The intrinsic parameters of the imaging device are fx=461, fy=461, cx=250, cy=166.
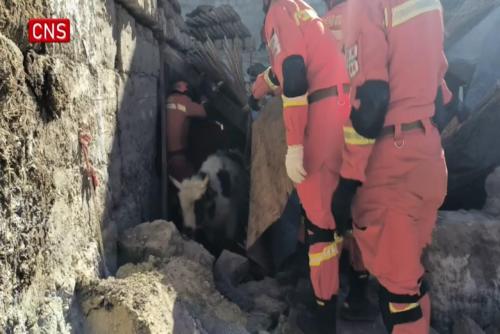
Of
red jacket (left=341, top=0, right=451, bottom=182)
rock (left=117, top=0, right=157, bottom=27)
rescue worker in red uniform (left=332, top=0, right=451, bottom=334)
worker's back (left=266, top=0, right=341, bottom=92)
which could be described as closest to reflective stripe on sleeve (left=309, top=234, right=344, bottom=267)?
rescue worker in red uniform (left=332, top=0, right=451, bottom=334)

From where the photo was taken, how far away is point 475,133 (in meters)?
3.30

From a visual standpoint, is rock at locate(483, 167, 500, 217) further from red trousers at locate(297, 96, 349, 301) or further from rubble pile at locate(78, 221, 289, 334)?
rubble pile at locate(78, 221, 289, 334)

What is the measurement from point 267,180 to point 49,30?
2.02 m

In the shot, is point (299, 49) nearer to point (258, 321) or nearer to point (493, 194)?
point (258, 321)

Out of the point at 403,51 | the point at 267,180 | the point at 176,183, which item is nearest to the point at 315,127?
the point at 403,51

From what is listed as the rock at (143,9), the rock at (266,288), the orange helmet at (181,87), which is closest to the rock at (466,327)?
the rock at (266,288)

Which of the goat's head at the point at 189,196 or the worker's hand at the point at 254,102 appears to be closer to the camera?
the worker's hand at the point at 254,102

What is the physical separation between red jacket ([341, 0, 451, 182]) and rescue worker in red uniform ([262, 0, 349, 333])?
383 mm

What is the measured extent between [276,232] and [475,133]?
1591mm

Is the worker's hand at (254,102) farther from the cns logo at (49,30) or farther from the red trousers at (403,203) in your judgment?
the cns logo at (49,30)

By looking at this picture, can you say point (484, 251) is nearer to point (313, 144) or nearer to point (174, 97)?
point (313, 144)

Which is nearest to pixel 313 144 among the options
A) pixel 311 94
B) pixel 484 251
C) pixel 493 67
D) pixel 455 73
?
pixel 311 94

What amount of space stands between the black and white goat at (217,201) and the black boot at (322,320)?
1.43m

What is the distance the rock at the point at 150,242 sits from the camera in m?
2.59
